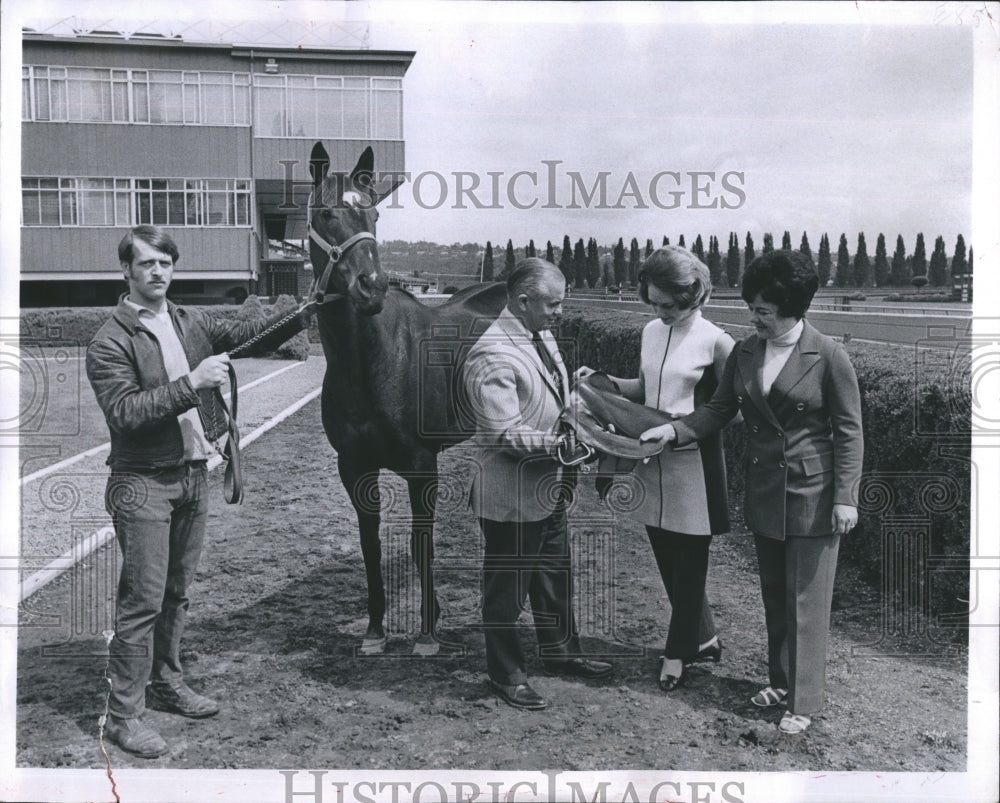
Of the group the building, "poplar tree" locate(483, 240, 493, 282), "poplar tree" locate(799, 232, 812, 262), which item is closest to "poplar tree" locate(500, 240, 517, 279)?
"poplar tree" locate(483, 240, 493, 282)

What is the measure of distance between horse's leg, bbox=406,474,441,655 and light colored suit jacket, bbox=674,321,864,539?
1642mm

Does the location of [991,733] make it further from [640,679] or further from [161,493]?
[161,493]

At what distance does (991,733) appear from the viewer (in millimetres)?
3896

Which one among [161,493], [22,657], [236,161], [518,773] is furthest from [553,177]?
[22,657]

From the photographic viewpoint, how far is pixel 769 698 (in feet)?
13.1

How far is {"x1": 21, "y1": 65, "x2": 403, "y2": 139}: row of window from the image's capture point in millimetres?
4824

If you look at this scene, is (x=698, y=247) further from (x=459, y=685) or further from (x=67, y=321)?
(x=67, y=321)

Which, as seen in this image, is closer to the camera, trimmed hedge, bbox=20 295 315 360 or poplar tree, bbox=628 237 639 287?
trimmed hedge, bbox=20 295 315 360

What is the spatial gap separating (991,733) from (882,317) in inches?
112

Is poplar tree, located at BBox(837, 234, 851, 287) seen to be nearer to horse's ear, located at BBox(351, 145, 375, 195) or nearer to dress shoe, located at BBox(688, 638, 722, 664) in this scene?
dress shoe, located at BBox(688, 638, 722, 664)

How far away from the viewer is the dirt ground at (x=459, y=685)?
→ 375cm

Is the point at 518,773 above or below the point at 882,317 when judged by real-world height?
below

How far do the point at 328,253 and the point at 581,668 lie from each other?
233 centimetres

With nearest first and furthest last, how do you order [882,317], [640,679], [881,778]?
1. [881,778]
2. [640,679]
3. [882,317]
